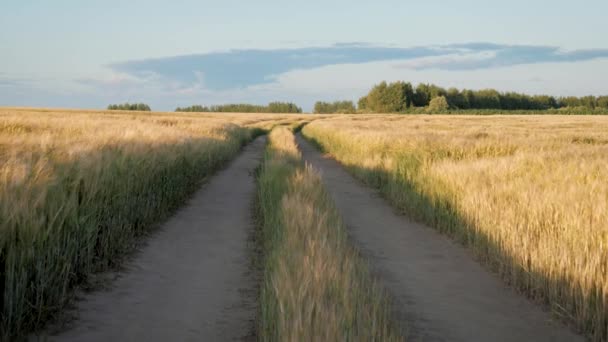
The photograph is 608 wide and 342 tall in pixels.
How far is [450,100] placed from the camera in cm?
10819

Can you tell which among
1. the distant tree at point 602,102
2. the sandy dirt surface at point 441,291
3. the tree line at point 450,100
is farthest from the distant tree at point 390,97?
the sandy dirt surface at point 441,291

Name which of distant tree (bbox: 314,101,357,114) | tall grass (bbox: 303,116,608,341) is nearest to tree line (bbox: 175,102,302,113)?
distant tree (bbox: 314,101,357,114)

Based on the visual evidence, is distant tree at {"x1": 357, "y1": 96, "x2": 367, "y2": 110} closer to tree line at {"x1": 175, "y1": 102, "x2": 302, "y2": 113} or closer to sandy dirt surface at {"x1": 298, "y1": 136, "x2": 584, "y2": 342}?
tree line at {"x1": 175, "y1": 102, "x2": 302, "y2": 113}

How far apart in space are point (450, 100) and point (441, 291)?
106973 mm

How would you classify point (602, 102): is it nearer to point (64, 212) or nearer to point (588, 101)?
point (588, 101)

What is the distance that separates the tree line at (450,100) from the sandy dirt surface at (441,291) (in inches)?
3465

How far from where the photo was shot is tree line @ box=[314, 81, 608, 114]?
325ft

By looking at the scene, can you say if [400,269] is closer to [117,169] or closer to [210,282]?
[210,282]

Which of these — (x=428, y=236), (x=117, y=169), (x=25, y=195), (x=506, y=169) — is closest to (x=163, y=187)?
(x=117, y=169)

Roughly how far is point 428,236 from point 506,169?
1654mm

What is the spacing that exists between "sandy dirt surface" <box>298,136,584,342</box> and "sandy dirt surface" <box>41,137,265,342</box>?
1324 millimetres

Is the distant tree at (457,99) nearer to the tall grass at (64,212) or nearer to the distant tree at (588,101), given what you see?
the distant tree at (588,101)

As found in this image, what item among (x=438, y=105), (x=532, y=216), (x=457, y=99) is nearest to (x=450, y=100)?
(x=457, y=99)

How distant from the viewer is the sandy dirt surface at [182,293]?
4051 mm
